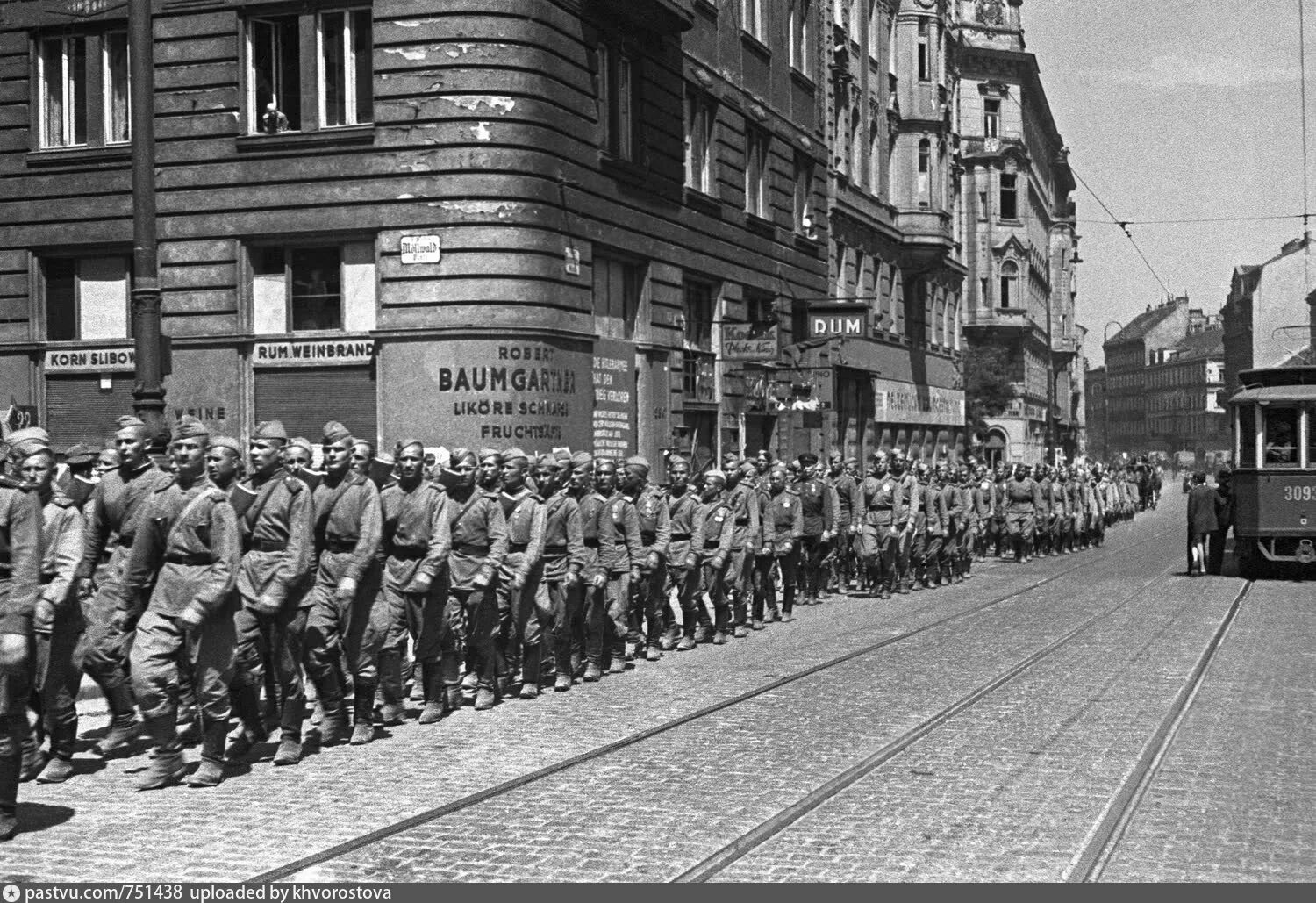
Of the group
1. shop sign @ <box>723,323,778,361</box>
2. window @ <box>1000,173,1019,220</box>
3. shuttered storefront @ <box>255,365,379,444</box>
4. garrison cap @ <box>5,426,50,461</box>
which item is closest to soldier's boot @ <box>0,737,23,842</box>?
garrison cap @ <box>5,426,50,461</box>

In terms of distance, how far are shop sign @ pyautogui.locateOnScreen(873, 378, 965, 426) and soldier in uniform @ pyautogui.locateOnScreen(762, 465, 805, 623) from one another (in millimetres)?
25483

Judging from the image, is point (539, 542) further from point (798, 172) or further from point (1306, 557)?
point (798, 172)

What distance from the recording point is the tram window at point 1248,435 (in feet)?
86.6

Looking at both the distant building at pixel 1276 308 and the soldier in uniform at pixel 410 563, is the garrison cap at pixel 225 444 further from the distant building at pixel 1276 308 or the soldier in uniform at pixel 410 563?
the distant building at pixel 1276 308

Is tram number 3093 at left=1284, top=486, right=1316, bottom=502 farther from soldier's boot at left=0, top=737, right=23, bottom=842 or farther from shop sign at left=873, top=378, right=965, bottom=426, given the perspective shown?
soldier's boot at left=0, top=737, right=23, bottom=842

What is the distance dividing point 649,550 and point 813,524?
6816 mm

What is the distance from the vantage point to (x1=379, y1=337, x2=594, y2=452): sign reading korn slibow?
73.2 ft

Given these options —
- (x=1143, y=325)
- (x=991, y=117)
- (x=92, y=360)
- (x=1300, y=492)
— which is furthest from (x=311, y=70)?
(x=1143, y=325)

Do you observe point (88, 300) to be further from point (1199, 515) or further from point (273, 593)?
point (1199, 515)

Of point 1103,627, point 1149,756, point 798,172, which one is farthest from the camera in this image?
point 798,172

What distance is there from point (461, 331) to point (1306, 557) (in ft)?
43.2

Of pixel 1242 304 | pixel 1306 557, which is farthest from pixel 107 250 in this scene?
pixel 1242 304

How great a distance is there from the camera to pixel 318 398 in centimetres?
2333
